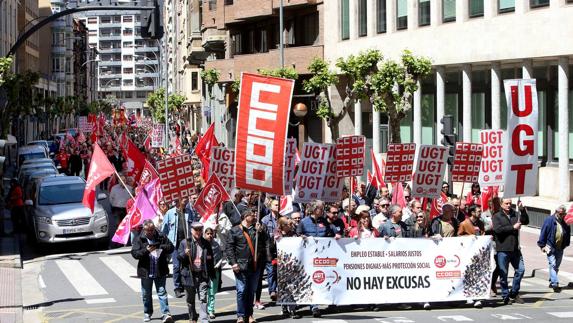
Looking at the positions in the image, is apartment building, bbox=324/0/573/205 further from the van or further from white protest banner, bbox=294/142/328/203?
the van

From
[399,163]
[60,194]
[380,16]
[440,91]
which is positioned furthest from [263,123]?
[380,16]

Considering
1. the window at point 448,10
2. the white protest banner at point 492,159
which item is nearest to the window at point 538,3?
the window at point 448,10

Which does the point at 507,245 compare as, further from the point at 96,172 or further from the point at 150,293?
the point at 96,172

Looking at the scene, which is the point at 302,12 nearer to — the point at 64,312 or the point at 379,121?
the point at 379,121

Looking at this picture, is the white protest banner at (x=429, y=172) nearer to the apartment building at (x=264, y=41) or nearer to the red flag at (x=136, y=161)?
the red flag at (x=136, y=161)

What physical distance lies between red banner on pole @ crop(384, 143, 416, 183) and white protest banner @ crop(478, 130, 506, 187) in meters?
2.77

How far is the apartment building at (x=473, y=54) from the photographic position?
102 ft

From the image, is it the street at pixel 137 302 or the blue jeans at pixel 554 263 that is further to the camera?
the blue jeans at pixel 554 263

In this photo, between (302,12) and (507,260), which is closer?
(507,260)

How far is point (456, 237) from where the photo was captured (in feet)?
57.3

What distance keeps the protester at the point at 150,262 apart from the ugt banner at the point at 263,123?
5.66 feet

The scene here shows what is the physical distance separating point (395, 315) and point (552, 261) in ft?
12.7

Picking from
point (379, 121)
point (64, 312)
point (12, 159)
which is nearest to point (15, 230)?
point (64, 312)

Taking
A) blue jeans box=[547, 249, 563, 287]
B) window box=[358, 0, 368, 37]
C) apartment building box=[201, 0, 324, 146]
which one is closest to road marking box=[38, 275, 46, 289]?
blue jeans box=[547, 249, 563, 287]
